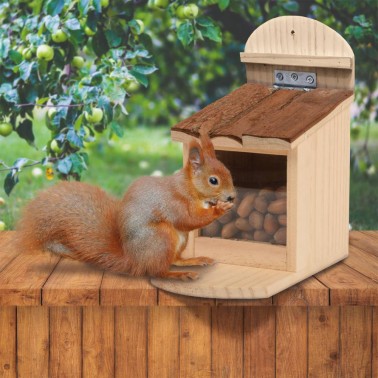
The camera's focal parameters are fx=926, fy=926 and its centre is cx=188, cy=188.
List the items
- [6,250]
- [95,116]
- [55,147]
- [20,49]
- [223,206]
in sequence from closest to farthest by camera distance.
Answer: [223,206] → [6,250] → [95,116] → [55,147] → [20,49]

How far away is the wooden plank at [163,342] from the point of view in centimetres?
215

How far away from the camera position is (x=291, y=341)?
85.7 inches

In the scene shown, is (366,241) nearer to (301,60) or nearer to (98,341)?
(301,60)

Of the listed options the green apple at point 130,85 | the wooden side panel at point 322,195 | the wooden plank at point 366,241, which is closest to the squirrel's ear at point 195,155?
the wooden side panel at point 322,195

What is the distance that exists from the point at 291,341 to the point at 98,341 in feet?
1.49

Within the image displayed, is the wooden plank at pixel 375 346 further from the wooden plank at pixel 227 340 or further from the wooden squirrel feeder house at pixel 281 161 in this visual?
the wooden plank at pixel 227 340

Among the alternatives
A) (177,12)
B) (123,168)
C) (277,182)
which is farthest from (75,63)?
(277,182)

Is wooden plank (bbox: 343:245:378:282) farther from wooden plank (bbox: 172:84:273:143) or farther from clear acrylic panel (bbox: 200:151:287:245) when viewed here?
wooden plank (bbox: 172:84:273:143)

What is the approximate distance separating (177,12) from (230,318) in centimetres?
119

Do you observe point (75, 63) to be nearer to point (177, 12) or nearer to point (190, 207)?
point (177, 12)

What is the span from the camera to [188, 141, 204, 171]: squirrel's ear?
79.4 inches

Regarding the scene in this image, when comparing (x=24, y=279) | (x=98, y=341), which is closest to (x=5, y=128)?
(x=24, y=279)

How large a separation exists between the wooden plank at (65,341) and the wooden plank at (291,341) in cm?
47

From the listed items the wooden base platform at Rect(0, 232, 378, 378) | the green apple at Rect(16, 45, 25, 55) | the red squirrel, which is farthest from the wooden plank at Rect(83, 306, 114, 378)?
the green apple at Rect(16, 45, 25, 55)
